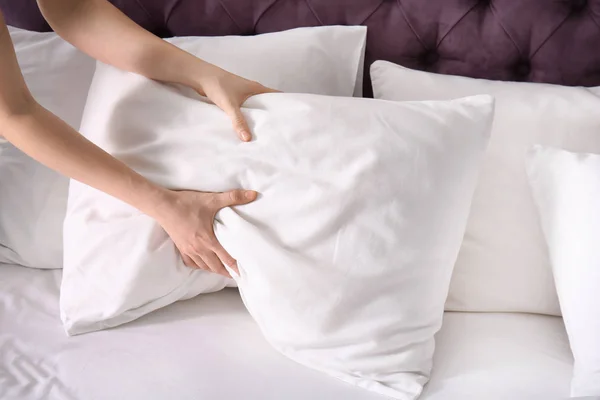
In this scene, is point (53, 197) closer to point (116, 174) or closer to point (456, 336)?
point (116, 174)

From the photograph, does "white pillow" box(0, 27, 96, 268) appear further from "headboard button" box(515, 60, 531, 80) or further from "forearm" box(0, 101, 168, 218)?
"headboard button" box(515, 60, 531, 80)

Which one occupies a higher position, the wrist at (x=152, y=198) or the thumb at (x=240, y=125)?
the thumb at (x=240, y=125)

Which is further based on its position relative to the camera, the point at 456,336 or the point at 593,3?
the point at 593,3

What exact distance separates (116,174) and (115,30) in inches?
11.6

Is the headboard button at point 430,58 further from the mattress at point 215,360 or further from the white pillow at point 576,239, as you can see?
the mattress at point 215,360

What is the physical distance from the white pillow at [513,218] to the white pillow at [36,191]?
2.58ft

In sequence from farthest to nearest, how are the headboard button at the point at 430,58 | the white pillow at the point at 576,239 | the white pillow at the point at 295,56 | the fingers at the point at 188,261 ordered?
the headboard button at the point at 430,58 < the white pillow at the point at 295,56 < the fingers at the point at 188,261 < the white pillow at the point at 576,239

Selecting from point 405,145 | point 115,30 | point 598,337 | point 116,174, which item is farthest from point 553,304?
point 115,30

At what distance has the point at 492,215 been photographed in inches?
41.4

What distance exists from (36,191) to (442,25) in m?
0.88

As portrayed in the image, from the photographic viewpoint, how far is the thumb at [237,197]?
3.12 feet

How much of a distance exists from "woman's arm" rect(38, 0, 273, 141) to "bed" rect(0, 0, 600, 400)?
23cm

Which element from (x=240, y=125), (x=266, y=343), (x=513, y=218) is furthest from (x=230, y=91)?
(x=513, y=218)

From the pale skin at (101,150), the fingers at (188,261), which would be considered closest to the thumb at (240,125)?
the pale skin at (101,150)
